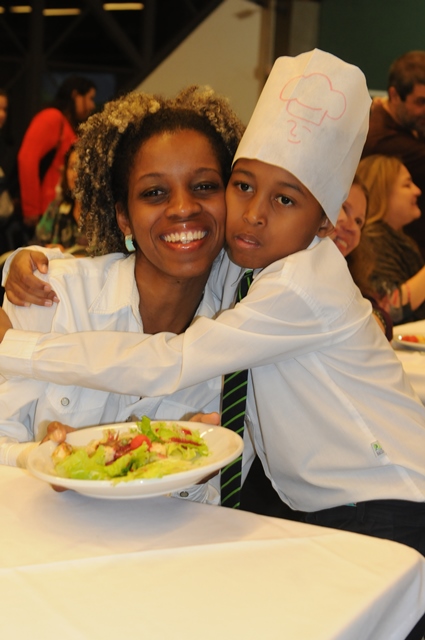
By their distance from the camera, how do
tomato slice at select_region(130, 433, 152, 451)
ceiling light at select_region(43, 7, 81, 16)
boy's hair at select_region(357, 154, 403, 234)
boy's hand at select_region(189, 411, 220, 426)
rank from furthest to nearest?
ceiling light at select_region(43, 7, 81, 16) → boy's hair at select_region(357, 154, 403, 234) → boy's hand at select_region(189, 411, 220, 426) → tomato slice at select_region(130, 433, 152, 451)

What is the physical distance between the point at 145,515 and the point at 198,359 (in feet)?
1.19

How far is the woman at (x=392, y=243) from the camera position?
349 centimetres

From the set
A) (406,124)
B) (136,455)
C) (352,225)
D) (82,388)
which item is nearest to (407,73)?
(406,124)

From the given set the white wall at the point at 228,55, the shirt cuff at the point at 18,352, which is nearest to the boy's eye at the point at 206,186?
the shirt cuff at the point at 18,352

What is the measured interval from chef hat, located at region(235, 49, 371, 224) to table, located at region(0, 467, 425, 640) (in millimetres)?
798

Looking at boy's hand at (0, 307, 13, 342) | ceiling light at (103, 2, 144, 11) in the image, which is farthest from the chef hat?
ceiling light at (103, 2, 144, 11)

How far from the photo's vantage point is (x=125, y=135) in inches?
75.5

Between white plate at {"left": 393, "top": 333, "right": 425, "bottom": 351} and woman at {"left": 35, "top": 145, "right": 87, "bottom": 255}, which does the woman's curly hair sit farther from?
woman at {"left": 35, "top": 145, "right": 87, "bottom": 255}

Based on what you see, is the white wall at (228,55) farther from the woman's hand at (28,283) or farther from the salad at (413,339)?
the woman's hand at (28,283)

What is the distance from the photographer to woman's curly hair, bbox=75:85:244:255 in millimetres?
1881

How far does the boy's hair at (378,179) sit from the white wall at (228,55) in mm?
3680

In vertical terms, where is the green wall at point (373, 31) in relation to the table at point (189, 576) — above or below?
above

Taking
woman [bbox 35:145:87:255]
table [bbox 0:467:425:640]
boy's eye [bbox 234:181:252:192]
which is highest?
boy's eye [bbox 234:181:252:192]

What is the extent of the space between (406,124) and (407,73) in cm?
26
